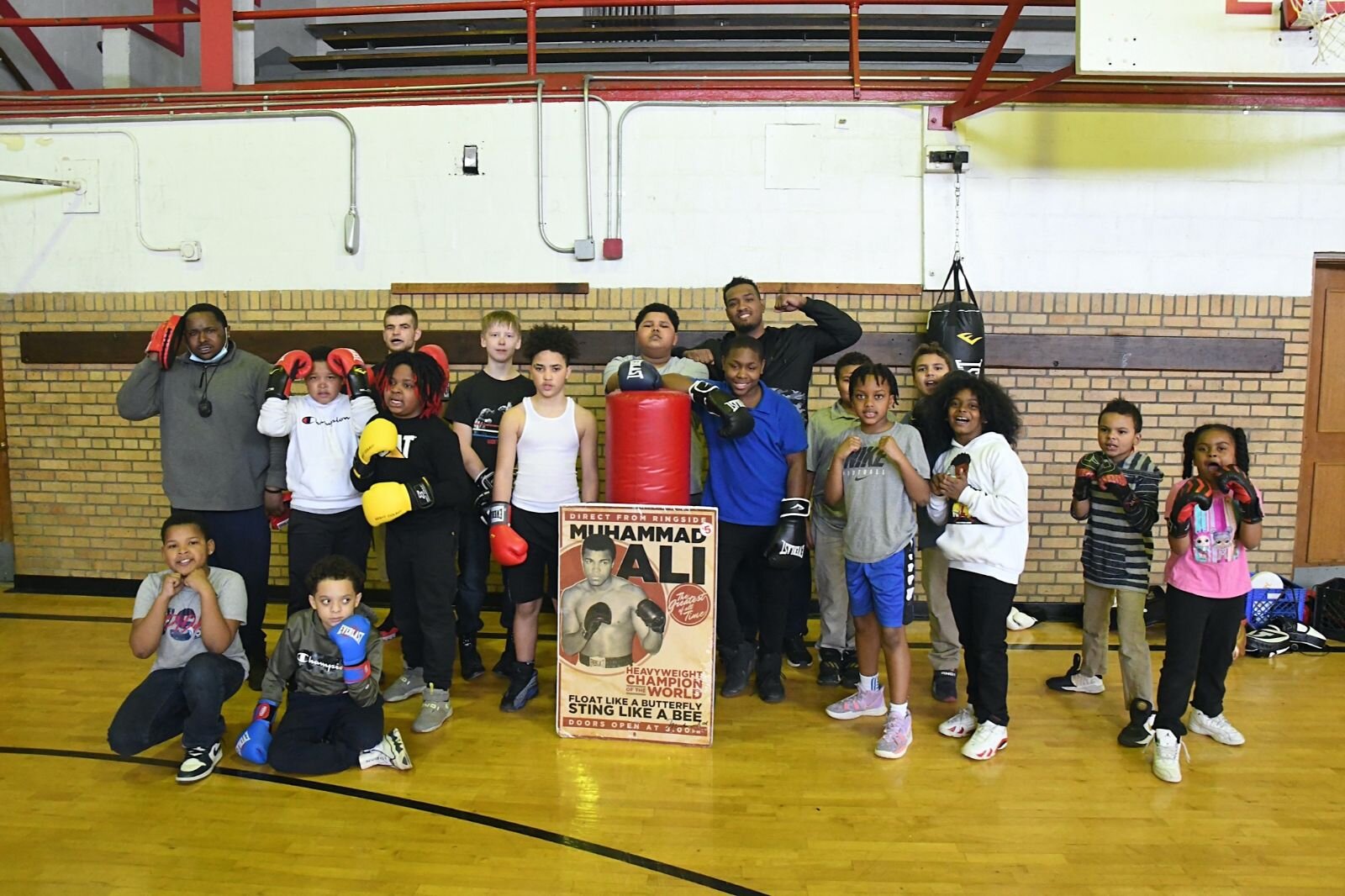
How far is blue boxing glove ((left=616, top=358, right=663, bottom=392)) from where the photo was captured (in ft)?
11.8

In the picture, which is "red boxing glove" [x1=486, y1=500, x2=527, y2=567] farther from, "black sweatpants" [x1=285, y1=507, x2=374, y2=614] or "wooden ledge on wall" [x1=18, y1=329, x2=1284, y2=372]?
"wooden ledge on wall" [x1=18, y1=329, x2=1284, y2=372]

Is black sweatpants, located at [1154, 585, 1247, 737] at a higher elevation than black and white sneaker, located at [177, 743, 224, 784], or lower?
higher

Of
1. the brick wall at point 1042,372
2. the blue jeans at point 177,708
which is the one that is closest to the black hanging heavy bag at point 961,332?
the brick wall at point 1042,372

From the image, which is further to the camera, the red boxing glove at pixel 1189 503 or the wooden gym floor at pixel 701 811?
the red boxing glove at pixel 1189 503

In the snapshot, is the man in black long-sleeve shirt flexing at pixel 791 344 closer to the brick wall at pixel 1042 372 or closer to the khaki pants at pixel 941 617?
the khaki pants at pixel 941 617

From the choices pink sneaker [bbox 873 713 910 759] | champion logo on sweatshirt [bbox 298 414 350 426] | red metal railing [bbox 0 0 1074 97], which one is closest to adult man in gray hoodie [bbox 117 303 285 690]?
champion logo on sweatshirt [bbox 298 414 350 426]

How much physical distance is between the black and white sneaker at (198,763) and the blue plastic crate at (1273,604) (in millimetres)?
4957

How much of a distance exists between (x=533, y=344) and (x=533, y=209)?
1.74 metres

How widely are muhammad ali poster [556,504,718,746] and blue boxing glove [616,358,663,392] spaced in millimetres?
512

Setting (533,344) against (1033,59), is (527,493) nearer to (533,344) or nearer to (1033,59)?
(533,344)

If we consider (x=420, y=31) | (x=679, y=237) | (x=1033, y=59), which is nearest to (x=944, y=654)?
(x=679, y=237)

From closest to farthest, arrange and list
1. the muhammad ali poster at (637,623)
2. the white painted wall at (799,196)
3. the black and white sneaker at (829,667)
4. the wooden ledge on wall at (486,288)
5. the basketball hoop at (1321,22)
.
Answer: the muhammad ali poster at (637,623) → the basketball hoop at (1321,22) → the black and white sneaker at (829,667) → the white painted wall at (799,196) → the wooden ledge on wall at (486,288)

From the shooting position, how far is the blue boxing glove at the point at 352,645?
123 inches

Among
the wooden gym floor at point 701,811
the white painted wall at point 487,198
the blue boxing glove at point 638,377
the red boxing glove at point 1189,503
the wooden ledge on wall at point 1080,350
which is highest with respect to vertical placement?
the white painted wall at point 487,198
